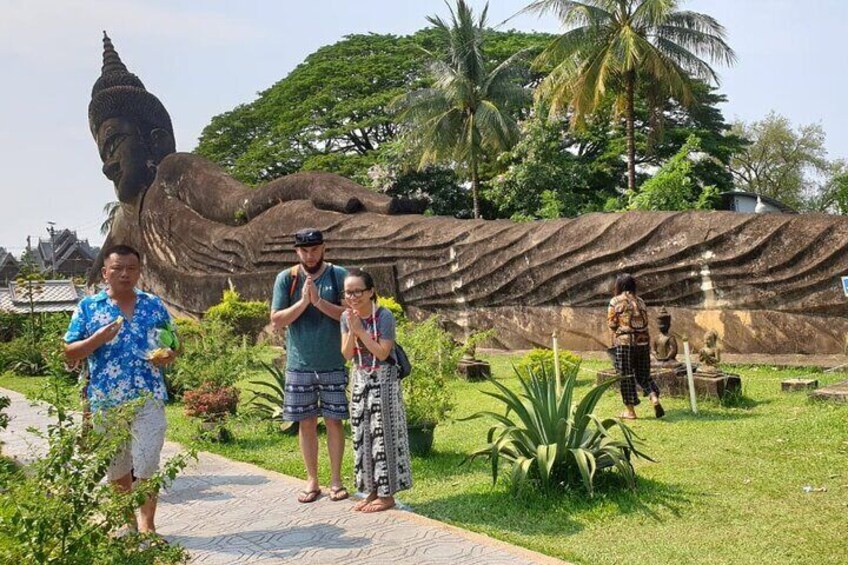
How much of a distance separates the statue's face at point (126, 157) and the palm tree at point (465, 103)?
25.9ft

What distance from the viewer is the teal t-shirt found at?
15.4 feet

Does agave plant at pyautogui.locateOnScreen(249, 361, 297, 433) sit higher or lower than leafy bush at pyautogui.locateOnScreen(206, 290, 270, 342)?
lower

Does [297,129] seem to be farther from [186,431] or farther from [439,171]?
[186,431]

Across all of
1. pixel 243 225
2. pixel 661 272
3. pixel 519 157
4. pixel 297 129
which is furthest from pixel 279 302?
pixel 297 129

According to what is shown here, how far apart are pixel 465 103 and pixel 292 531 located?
19.4 m

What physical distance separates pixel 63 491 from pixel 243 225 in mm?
12855

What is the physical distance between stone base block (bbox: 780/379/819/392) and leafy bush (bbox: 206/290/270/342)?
24.7 ft

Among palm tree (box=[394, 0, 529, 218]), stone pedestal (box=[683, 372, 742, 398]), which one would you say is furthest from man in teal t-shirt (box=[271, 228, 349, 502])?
palm tree (box=[394, 0, 529, 218])

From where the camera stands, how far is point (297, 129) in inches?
1099

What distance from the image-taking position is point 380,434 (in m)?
4.42

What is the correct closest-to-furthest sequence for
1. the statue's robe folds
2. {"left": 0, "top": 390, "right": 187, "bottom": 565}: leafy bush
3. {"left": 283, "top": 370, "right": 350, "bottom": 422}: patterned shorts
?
{"left": 0, "top": 390, "right": 187, "bottom": 565}: leafy bush → {"left": 283, "top": 370, "right": 350, "bottom": 422}: patterned shorts → the statue's robe folds

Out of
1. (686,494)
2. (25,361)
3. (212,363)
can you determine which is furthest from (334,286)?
(25,361)

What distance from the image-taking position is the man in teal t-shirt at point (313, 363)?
15.4 ft

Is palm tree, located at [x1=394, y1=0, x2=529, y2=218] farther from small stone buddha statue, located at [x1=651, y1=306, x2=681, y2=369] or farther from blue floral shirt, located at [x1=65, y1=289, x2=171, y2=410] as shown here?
blue floral shirt, located at [x1=65, y1=289, x2=171, y2=410]
